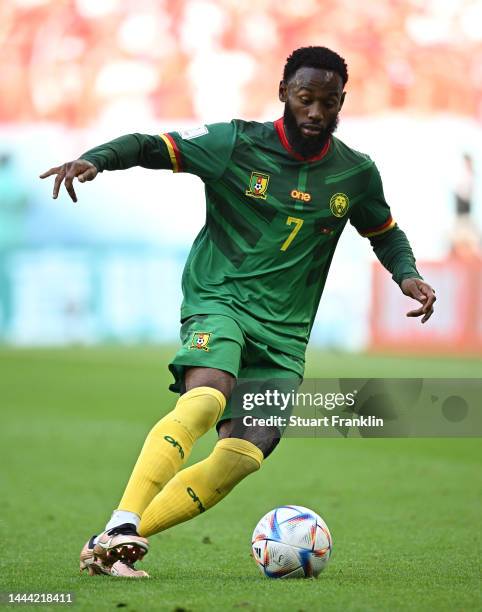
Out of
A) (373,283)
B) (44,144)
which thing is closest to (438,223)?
(373,283)

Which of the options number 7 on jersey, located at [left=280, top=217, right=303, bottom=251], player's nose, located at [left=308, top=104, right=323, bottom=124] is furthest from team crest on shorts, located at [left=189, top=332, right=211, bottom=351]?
player's nose, located at [left=308, top=104, right=323, bottom=124]

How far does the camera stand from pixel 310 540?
4930 millimetres

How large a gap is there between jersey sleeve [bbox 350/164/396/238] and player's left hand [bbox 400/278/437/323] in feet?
1.13

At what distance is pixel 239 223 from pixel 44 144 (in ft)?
94.1

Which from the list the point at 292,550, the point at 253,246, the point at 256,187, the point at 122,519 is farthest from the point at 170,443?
the point at 256,187

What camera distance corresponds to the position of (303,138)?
16.8ft

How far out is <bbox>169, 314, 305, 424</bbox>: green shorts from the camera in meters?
4.78

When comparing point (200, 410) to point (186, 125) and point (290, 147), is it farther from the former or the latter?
point (186, 125)

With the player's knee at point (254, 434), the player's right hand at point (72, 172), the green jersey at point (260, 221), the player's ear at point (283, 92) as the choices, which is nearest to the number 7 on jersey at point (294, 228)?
the green jersey at point (260, 221)

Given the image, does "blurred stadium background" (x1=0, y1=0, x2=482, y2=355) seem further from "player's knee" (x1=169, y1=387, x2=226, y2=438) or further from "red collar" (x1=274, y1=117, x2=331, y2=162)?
"player's knee" (x1=169, y1=387, x2=226, y2=438)

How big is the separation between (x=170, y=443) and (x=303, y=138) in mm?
1411

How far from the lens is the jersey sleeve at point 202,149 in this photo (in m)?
5.06

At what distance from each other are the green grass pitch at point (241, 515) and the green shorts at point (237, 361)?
706mm

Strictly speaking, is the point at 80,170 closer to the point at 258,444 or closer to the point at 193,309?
the point at 193,309
